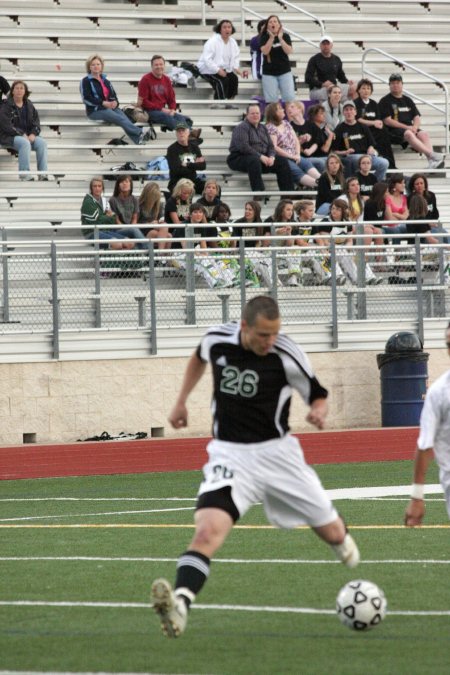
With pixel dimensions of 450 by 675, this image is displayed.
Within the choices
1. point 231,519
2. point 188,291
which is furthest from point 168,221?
point 231,519

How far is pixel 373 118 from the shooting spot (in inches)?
1019

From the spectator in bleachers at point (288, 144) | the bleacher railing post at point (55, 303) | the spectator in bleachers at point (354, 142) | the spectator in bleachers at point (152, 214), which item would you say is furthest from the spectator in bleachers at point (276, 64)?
the bleacher railing post at point (55, 303)

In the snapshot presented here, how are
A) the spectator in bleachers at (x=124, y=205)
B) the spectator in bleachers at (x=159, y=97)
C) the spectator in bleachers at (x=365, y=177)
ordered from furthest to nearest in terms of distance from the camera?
1. the spectator in bleachers at (x=159, y=97)
2. the spectator in bleachers at (x=365, y=177)
3. the spectator in bleachers at (x=124, y=205)

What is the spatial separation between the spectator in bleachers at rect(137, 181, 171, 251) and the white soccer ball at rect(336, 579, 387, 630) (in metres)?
13.6

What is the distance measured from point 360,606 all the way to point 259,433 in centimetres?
101

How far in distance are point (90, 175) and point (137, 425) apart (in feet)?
16.9

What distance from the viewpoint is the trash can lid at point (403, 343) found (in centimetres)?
2150

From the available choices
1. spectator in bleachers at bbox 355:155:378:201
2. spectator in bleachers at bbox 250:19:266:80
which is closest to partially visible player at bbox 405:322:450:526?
spectator in bleachers at bbox 355:155:378:201

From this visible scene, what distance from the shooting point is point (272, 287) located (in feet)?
69.8

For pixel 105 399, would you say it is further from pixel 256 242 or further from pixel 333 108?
pixel 333 108

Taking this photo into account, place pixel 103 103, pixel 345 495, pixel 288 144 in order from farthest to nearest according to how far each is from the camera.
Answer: pixel 103 103 < pixel 288 144 < pixel 345 495

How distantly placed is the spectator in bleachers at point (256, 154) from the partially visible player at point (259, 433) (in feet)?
52.1

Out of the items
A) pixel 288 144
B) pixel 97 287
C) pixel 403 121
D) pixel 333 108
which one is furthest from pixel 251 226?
pixel 403 121

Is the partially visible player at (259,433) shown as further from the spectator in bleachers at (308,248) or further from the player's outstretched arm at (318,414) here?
the spectator in bleachers at (308,248)
